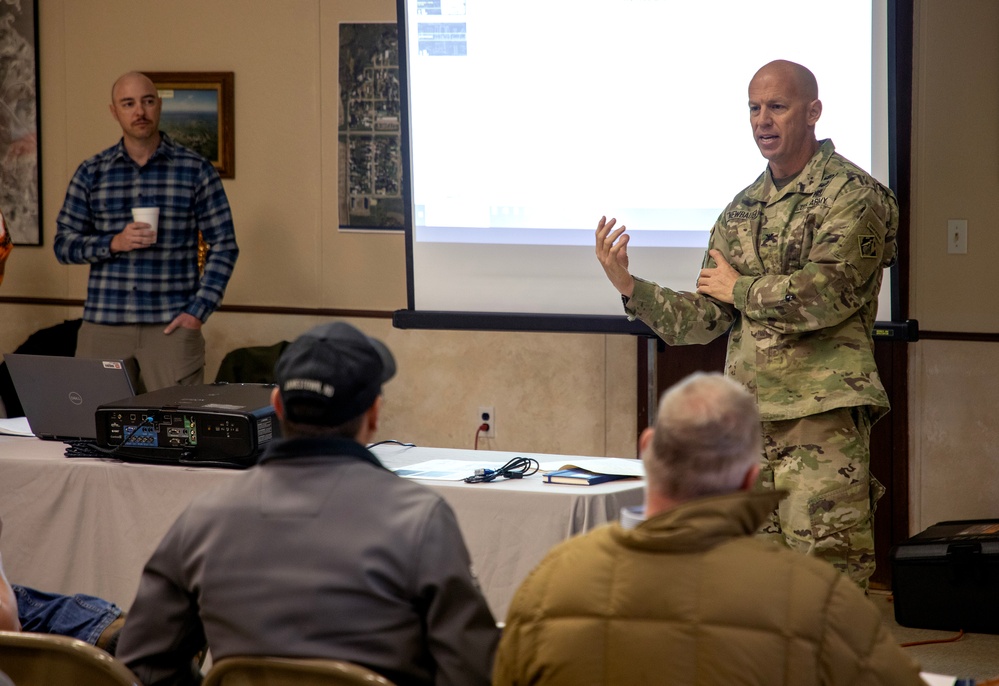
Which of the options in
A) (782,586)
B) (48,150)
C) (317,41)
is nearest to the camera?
(782,586)

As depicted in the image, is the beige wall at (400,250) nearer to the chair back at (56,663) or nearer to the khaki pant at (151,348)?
the khaki pant at (151,348)

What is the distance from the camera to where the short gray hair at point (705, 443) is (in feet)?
4.64

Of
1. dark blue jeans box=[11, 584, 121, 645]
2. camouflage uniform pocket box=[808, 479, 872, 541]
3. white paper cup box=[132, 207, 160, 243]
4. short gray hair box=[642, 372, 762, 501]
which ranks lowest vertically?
dark blue jeans box=[11, 584, 121, 645]

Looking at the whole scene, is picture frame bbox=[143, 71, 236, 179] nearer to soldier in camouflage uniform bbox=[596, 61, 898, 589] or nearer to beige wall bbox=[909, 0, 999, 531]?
soldier in camouflage uniform bbox=[596, 61, 898, 589]

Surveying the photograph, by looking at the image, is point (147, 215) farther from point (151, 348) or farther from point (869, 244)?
point (869, 244)

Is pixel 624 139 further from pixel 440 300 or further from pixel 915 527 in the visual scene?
pixel 915 527

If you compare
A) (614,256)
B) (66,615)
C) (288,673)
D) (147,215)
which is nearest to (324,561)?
(288,673)

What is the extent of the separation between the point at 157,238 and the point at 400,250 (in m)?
1.05

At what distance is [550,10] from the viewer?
13.2 ft

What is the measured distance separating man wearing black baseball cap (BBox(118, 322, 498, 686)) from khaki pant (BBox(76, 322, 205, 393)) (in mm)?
3014

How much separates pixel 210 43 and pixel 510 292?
6.96 feet

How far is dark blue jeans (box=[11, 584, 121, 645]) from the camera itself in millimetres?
2223

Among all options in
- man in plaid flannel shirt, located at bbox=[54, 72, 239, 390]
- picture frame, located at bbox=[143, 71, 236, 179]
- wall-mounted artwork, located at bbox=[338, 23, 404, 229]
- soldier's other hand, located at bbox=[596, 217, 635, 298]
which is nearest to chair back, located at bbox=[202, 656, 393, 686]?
soldier's other hand, located at bbox=[596, 217, 635, 298]

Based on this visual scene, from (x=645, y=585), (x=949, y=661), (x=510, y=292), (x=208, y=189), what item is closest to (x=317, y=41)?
(x=208, y=189)
